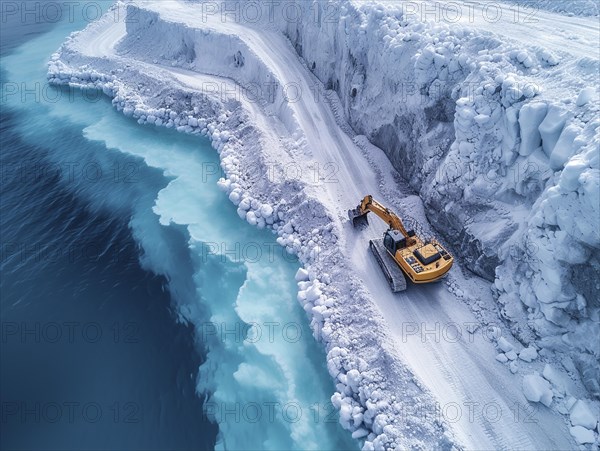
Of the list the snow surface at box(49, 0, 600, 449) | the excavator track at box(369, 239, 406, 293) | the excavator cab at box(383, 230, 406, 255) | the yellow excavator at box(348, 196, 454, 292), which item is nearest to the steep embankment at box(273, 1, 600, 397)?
the snow surface at box(49, 0, 600, 449)

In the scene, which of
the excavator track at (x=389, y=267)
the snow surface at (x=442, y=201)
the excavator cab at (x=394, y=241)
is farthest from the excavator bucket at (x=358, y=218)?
the excavator cab at (x=394, y=241)

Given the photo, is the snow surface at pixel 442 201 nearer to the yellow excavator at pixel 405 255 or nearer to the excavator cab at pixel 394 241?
the yellow excavator at pixel 405 255

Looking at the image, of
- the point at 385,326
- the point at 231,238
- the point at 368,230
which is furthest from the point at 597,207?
the point at 231,238

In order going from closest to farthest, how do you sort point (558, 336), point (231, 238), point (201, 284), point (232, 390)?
point (558, 336), point (232, 390), point (201, 284), point (231, 238)

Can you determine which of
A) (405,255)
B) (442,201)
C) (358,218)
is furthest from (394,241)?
(442,201)

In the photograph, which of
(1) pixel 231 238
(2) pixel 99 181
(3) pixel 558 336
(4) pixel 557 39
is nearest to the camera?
(3) pixel 558 336

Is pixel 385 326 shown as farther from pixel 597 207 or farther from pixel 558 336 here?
pixel 597 207

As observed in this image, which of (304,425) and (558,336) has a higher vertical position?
(558,336)
